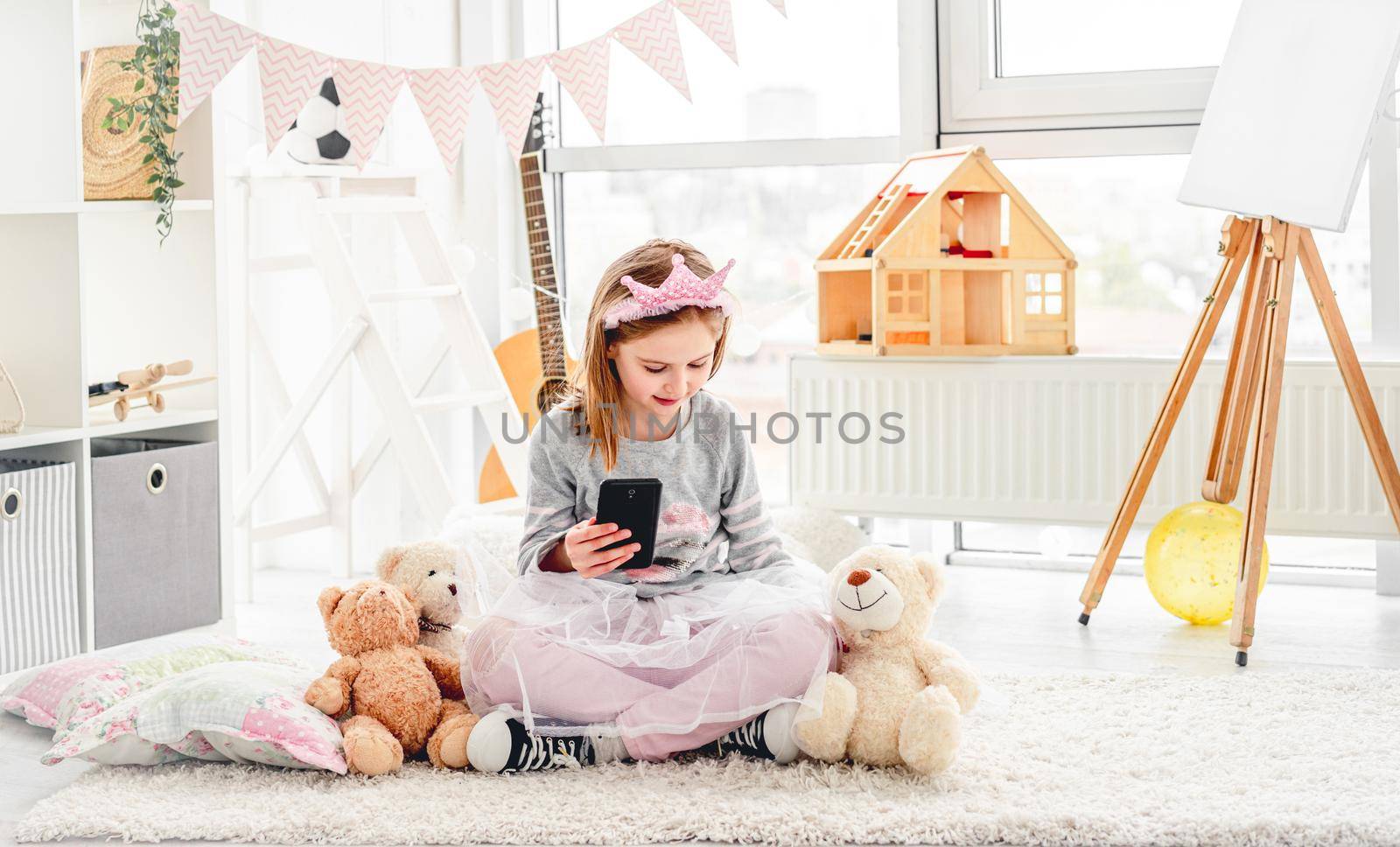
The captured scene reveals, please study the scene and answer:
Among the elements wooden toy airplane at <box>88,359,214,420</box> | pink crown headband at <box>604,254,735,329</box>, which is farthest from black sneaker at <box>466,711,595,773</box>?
wooden toy airplane at <box>88,359,214,420</box>

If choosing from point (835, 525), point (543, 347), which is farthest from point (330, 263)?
point (835, 525)

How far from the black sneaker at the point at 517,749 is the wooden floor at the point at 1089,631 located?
0.54 meters

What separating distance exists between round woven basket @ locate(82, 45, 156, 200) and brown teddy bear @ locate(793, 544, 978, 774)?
1.44 meters

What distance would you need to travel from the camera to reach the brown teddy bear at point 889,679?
171cm

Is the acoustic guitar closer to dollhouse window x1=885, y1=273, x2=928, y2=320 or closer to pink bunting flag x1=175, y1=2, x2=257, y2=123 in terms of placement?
dollhouse window x1=885, y1=273, x2=928, y2=320

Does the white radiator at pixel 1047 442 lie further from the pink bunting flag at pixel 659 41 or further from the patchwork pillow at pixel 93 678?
the patchwork pillow at pixel 93 678

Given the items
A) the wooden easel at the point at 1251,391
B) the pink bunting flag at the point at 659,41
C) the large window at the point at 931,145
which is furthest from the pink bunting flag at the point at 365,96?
the wooden easel at the point at 1251,391

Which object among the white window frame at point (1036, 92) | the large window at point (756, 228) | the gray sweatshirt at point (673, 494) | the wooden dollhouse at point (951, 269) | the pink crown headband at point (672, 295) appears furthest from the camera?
the large window at point (756, 228)

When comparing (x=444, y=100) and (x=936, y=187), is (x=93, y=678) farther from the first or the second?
(x=936, y=187)

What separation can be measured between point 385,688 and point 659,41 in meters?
1.28

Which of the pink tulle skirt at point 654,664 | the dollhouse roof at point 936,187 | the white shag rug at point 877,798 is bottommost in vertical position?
the white shag rug at point 877,798

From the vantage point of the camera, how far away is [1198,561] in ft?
8.43

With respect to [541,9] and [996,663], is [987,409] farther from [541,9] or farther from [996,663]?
[541,9]

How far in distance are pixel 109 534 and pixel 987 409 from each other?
1.73 meters
